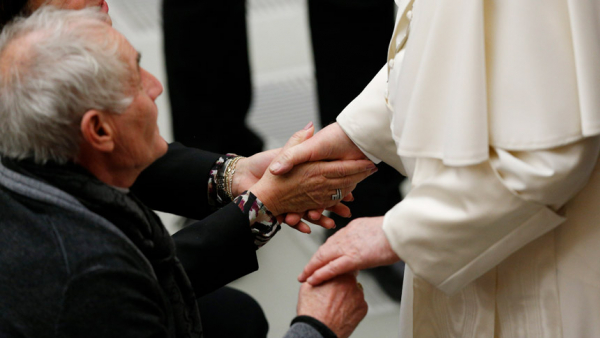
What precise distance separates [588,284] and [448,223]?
342 millimetres

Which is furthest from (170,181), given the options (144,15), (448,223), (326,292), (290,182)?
(144,15)

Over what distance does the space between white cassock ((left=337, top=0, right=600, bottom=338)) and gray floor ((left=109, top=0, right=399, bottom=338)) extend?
1.68 m

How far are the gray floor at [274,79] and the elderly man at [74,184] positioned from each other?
1916mm

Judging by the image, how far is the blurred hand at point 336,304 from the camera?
1588 mm

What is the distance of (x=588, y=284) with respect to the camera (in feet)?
4.79

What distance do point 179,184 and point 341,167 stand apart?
0.52m

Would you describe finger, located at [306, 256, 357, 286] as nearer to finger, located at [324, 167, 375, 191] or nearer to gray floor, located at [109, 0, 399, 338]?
finger, located at [324, 167, 375, 191]

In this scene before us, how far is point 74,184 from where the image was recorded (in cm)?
128

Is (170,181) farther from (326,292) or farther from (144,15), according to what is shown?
(144,15)

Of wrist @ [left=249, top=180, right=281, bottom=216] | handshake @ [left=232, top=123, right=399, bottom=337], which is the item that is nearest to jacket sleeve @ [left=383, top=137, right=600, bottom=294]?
handshake @ [left=232, top=123, right=399, bottom=337]

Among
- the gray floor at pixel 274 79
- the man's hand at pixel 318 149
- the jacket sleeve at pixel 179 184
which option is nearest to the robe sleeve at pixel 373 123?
the man's hand at pixel 318 149

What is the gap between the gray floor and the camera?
131 inches

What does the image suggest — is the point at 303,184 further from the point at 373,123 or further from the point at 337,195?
the point at 373,123

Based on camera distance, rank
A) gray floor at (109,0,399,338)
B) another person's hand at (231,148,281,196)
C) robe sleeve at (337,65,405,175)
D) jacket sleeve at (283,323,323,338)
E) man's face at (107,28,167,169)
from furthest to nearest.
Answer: gray floor at (109,0,399,338), another person's hand at (231,148,281,196), robe sleeve at (337,65,405,175), jacket sleeve at (283,323,323,338), man's face at (107,28,167,169)
